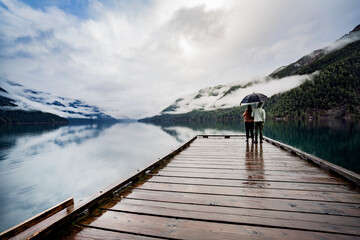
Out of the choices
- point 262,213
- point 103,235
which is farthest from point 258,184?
point 103,235

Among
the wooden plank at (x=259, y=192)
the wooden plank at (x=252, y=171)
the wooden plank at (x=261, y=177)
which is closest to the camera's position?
the wooden plank at (x=259, y=192)

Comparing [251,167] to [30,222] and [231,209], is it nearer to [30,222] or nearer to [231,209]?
[231,209]

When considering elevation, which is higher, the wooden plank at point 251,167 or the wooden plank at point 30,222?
the wooden plank at point 30,222

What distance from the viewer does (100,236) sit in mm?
1927

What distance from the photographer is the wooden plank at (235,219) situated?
76.9 inches

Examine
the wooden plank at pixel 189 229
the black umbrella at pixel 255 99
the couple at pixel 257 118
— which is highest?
the black umbrella at pixel 255 99

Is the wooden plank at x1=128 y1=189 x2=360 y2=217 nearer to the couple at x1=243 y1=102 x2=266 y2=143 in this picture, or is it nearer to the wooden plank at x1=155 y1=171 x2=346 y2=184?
the wooden plank at x1=155 y1=171 x2=346 y2=184

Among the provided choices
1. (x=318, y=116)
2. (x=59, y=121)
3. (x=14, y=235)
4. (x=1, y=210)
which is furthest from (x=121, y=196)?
(x=59, y=121)

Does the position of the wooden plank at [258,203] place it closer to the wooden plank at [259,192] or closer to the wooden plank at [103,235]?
the wooden plank at [259,192]

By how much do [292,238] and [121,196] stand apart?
8.45 ft

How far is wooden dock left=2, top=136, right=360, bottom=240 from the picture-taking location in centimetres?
194

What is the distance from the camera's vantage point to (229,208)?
8.06ft

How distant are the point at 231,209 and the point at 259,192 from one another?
91 centimetres

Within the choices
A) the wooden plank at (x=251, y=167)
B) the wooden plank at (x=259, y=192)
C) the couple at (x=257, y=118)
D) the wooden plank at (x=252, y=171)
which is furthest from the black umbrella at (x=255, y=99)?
the wooden plank at (x=259, y=192)
